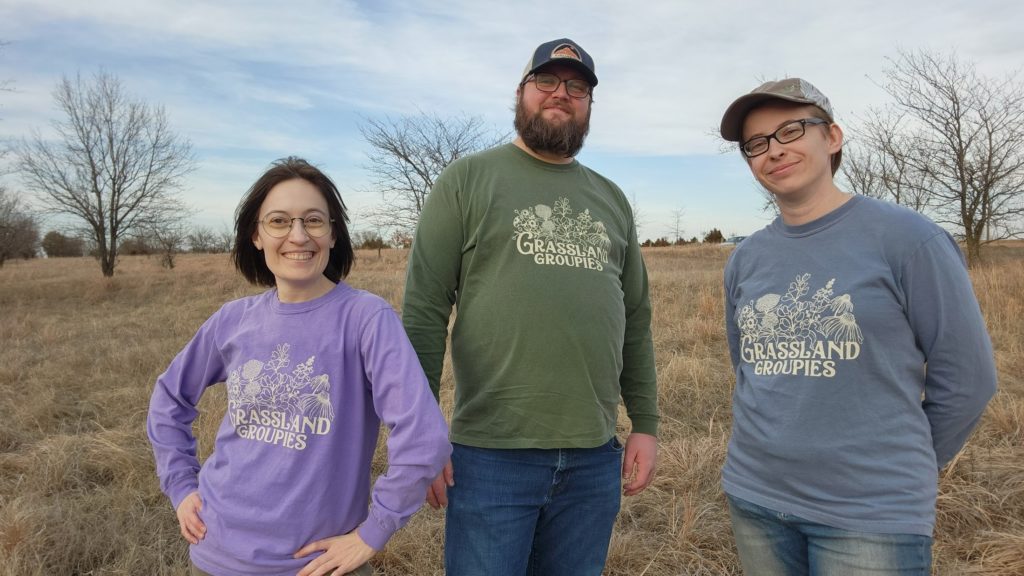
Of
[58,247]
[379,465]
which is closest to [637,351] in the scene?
[379,465]

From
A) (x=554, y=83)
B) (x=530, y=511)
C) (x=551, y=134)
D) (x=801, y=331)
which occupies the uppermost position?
(x=554, y=83)

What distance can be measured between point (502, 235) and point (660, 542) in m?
2.34

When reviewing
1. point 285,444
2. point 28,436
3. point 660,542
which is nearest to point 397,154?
point 28,436

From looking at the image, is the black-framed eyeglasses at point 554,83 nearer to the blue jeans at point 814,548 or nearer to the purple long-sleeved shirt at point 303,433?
the purple long-sleeved shirt at point 303,433

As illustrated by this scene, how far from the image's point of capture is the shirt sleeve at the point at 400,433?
146 centimetres

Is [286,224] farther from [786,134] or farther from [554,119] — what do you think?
[786,134]

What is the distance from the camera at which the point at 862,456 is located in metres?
1.58

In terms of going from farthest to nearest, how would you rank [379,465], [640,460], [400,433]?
[379,465] → [640,460] → [400,433]

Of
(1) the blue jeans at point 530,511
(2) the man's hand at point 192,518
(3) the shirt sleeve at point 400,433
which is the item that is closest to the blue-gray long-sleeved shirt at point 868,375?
(1) the blue jeans at point 530,511

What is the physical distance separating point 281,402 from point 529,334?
29.3 inches

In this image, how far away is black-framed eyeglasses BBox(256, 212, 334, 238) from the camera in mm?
1682

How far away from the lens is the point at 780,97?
5.81 ft

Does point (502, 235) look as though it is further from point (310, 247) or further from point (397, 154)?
point (397, 154)

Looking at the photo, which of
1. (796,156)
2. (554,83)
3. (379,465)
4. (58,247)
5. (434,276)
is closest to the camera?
(796,156)
